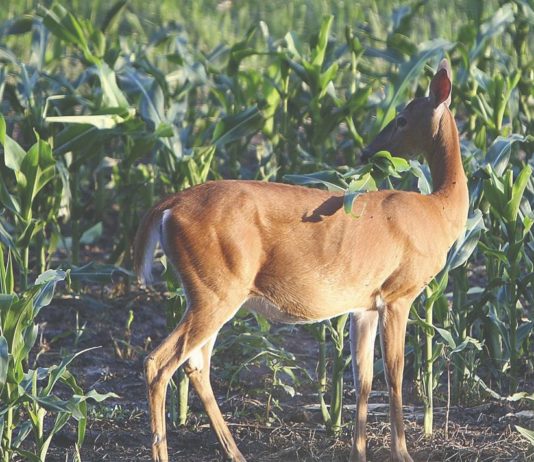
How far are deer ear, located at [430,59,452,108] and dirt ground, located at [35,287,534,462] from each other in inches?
72.8

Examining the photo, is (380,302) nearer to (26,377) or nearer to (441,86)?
(441,86)

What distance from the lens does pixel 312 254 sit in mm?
6590

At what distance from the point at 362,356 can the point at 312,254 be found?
76 centimetres

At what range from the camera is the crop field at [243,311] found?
23.2ft

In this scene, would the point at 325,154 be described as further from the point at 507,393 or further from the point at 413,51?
the point at 507,393

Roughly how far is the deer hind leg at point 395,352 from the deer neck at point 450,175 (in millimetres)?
584

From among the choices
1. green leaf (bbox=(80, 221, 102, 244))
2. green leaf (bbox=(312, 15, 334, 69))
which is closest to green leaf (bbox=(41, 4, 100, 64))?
green leaf (bbox=(80, 221, 102, 244))

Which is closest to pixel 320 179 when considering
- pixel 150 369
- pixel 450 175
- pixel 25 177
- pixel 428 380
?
pixel 450 175

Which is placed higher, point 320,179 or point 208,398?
point 320,179

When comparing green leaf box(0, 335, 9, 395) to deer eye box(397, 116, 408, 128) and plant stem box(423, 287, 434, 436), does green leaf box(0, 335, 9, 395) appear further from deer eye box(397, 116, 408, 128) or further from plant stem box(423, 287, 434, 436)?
deer eye box(397, 116, 408, 128)

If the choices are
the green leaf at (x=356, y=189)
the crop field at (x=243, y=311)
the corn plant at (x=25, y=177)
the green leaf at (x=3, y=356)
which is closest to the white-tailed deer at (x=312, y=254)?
the green leaf at (x=356, y=189)

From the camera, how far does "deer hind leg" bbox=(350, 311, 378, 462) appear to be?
22.6 feet

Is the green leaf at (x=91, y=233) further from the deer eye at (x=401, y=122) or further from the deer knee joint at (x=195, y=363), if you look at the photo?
the deer eye at (x=401, y=122)

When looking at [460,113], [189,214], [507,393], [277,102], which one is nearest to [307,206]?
[189,214]
